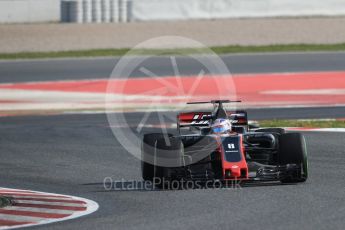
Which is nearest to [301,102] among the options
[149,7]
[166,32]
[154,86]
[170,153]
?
[154,86]

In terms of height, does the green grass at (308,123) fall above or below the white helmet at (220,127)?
above

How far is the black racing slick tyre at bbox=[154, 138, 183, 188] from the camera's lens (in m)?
11.9

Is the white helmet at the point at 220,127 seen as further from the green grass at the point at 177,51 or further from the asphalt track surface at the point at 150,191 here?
the green grass at the point at 177,51

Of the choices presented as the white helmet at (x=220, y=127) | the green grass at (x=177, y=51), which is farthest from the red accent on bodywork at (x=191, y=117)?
the green grass at (x=177, y=51)

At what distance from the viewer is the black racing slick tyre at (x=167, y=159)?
11.9m

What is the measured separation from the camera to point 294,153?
11992 millimetres

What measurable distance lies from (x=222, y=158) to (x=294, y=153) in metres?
0.86

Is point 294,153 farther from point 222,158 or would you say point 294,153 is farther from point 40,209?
point 40,209

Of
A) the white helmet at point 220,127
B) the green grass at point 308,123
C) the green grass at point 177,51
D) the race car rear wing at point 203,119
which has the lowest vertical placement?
the white helmet at point 220,127

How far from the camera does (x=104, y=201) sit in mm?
11391

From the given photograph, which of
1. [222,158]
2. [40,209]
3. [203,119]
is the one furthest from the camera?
[203,119]

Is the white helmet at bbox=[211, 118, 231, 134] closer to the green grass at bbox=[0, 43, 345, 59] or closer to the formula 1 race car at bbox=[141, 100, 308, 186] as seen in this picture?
the formula 1 race car at bbox=[141, 100, 308, 186]

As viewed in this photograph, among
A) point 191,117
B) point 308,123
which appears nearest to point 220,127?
point 191,117

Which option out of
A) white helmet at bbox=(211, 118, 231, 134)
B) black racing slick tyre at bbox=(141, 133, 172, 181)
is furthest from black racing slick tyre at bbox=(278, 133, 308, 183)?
black racing slick tyre at bbox=(141, 133, 172, 181)
